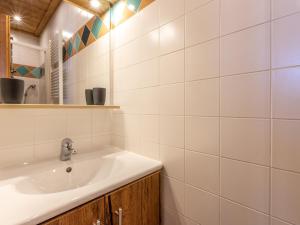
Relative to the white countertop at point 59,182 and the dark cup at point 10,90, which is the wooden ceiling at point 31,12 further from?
the white countertop at point 59,182

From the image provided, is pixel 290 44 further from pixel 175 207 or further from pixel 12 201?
pixel 12 201

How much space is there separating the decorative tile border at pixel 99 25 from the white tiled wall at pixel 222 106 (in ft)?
0.38

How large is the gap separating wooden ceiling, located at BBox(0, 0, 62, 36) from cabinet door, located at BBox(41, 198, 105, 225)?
3.18 ft

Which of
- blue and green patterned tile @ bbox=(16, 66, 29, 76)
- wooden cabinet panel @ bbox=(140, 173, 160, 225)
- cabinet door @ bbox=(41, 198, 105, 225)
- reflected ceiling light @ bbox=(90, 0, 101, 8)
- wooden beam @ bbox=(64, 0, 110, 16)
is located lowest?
wooden cabinet panel @ bbox=(140, 173, 160, 225)

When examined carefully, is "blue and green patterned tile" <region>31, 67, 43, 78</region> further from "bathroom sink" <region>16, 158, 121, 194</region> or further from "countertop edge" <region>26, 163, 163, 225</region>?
"countertop edge" <region>26, 163, 163, 225</region>

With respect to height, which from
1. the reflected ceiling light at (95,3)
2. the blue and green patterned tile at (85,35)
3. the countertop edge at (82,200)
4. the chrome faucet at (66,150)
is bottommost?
the countertop edge at (82,200)

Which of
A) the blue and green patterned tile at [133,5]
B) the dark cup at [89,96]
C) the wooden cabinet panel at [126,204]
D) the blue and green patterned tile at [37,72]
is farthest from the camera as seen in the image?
the dark cup at [89,96]

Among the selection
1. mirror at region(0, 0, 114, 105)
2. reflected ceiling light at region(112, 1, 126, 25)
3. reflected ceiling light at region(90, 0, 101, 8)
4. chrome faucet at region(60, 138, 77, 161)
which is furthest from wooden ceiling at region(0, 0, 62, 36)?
chrome faucet at region(60, 138, 77, 161)

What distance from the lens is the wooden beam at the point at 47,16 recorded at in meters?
0.95

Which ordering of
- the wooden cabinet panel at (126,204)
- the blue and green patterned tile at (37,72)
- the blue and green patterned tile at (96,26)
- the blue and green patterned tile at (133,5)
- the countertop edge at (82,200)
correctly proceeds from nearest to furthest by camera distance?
1. the countertop edge at (82,200)
2. the wooden cabinet panel at (126,204)
3. the blue and green patterned tile at (37,72)
4. the blue and green patterned tile at (133,5)
5. the blue and green patterned tile at (96,26)

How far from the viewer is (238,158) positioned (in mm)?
656

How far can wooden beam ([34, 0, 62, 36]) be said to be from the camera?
3.13ft

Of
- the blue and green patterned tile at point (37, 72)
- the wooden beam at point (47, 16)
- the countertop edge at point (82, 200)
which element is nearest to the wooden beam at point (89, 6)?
the wooden beam at point (47, 16)

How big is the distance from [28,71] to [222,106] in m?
1.04
